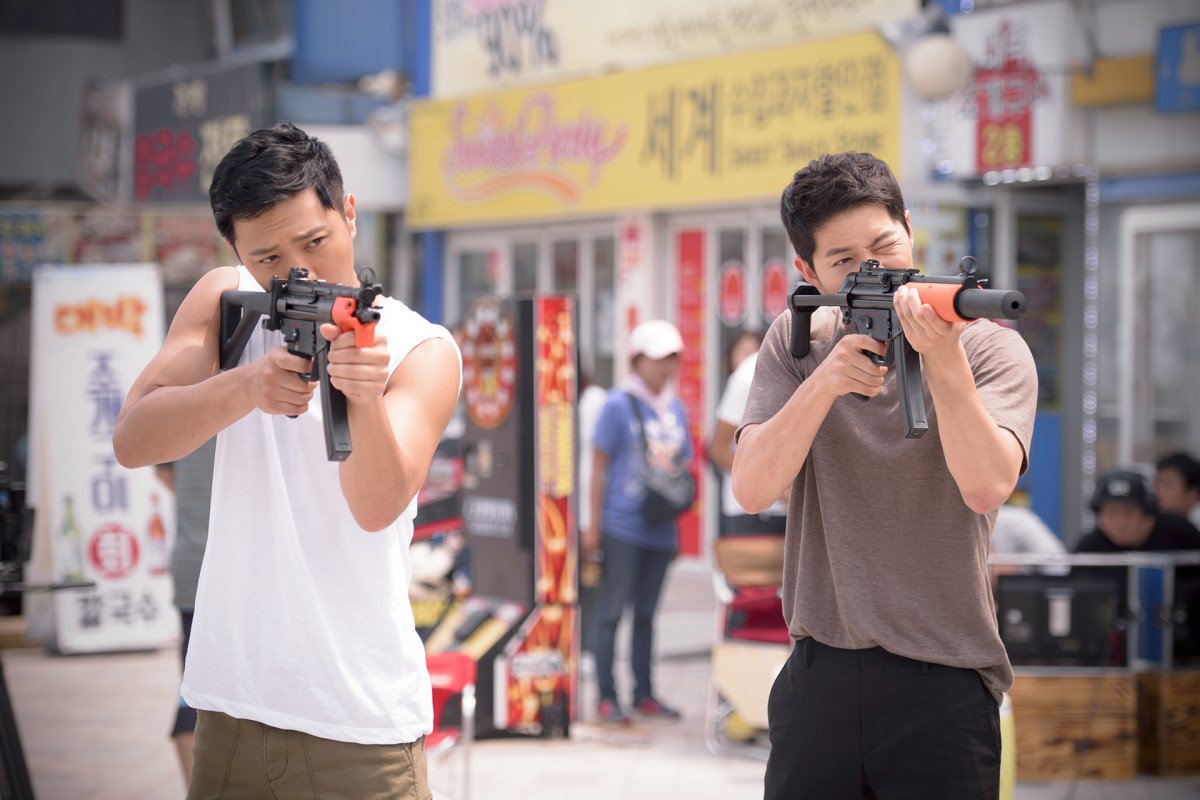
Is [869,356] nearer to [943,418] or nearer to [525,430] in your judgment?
[943,418]

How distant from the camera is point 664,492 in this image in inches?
258

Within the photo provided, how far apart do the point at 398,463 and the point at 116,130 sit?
14.0m

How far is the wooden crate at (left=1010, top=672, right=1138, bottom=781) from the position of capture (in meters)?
5.57

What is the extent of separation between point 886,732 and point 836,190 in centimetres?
92

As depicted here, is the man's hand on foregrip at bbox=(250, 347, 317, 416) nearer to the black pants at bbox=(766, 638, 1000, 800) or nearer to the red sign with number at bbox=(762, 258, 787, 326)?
the black pants at bbox=(766, 638, 1000, 800)

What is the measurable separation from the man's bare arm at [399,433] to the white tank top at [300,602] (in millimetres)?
53

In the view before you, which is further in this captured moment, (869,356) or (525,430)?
(525,430)

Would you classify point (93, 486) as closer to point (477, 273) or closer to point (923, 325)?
point (477, 273)

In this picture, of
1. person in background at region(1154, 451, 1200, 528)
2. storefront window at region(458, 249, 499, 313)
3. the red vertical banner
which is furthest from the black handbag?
storefront window at region(458, 249, 499, 313)

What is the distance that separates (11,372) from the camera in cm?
1054

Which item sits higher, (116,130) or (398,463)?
(116,130)

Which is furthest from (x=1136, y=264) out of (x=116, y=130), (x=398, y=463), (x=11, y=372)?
(x=116, y=130)

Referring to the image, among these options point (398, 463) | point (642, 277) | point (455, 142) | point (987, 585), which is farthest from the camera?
point (455, 142)

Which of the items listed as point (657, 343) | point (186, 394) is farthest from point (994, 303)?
point (657, 343)
